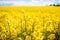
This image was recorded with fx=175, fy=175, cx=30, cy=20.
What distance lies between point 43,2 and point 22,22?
1.90ft

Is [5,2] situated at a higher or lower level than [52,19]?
higher

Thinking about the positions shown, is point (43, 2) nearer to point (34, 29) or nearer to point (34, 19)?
A: point (34, 19)

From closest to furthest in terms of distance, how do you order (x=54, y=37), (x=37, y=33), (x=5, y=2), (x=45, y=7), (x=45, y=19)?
(x=37, y=33) < (x=54, y=37) < (x=45, y=19) < (x=5, y=2) < (x=45, y=7)

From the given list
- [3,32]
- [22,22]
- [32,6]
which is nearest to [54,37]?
[22,22]

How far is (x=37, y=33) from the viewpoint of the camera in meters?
1.39

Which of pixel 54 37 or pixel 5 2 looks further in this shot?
pixel 5 2

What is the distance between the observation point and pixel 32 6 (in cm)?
200

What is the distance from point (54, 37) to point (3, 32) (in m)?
0.44

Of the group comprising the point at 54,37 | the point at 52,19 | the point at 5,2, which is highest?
the point at 5,2

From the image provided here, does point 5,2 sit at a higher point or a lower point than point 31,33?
higher

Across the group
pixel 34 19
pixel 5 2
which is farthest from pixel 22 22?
pixel 5 2

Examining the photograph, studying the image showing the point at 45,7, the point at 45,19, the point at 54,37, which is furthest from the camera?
the point at 45,7

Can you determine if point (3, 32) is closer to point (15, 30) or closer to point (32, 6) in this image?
point (15, 30)

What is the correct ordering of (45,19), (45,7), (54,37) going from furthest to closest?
(45,7), (45,19), (54,37)
